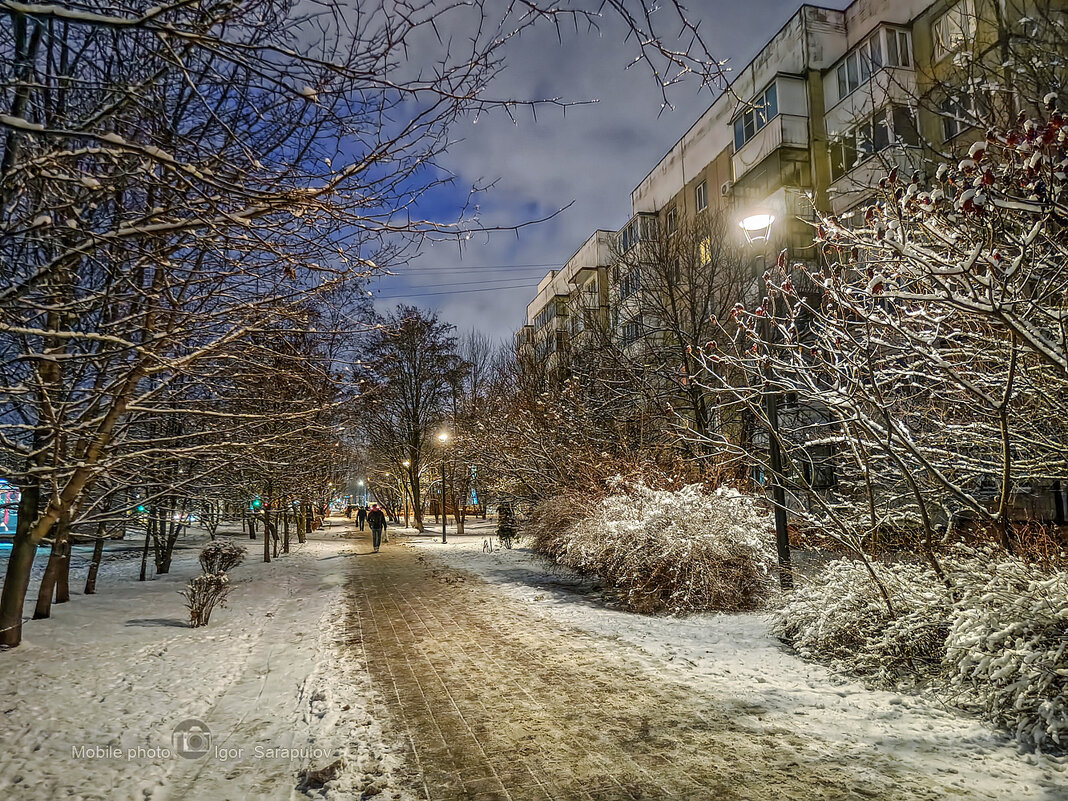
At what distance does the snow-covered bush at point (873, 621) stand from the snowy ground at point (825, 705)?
0.97 ft

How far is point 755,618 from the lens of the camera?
8.76 metres

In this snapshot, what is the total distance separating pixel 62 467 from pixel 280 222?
3.70 metres

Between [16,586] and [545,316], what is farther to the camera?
[545,316]

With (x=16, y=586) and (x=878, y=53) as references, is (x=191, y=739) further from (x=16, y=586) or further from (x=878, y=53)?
(x=878, y=53)

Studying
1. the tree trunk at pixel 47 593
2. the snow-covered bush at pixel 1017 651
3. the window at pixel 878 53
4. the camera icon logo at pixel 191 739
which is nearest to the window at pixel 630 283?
the window at pixel 878 53

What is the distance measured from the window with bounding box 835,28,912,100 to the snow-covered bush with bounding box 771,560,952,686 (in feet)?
52.8

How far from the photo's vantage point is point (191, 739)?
16.0 feet

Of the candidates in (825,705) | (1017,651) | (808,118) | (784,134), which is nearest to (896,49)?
(808,118)

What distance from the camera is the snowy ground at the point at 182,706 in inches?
161

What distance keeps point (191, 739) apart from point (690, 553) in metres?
6.75

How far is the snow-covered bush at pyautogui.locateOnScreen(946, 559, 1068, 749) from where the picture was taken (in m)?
4.38

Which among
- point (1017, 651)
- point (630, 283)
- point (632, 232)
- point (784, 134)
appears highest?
point (632, 232)

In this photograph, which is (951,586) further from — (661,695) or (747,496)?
(747,496)

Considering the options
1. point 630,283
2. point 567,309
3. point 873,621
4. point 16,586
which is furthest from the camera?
point 567,309
